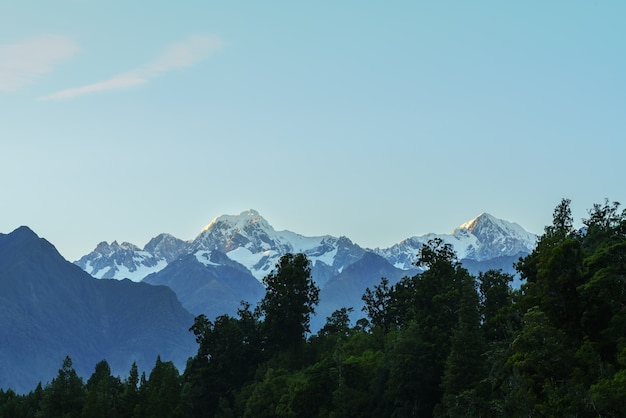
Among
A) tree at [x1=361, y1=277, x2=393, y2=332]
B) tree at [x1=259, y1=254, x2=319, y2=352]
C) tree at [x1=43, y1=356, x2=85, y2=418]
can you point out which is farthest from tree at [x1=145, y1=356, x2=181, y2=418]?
tree at [x1=361, y1=277, x2=393, y2=332]

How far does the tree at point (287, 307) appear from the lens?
15238 cm

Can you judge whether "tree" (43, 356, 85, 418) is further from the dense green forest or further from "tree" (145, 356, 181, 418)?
"tree" (145, 356, 181, 418)

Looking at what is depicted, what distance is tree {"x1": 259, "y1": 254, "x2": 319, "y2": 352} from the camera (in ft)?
500

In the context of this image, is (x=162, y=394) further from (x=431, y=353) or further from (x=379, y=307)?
(x=431, y=353)

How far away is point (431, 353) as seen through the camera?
108 m

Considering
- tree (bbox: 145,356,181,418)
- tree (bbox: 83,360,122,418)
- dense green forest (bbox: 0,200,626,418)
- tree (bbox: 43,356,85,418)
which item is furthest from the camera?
tree (bbox: 43,356,85,418)

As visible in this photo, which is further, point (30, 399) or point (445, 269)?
point (30, 399)

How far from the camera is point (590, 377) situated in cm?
7188

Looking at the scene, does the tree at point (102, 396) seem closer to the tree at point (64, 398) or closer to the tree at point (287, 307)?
the tree at point (64, 398)

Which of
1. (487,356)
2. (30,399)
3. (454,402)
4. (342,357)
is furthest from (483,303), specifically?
(30,399)

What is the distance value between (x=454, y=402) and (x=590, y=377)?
21.5 m

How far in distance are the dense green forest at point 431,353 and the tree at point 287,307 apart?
0.69 ft

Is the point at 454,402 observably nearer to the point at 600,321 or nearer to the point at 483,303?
the point at 600,321

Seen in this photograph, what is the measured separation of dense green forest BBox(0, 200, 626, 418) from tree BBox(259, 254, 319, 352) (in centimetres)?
21
